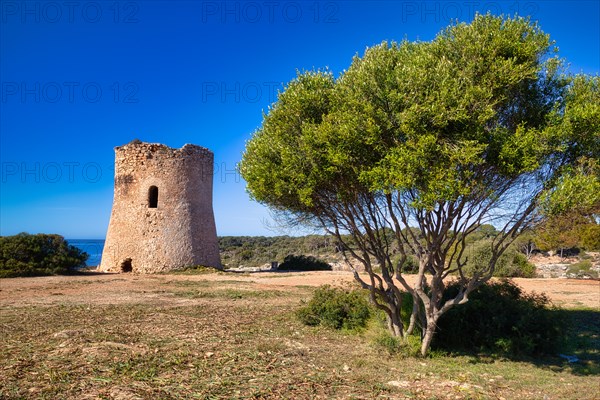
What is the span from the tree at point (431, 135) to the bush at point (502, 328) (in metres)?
1.06

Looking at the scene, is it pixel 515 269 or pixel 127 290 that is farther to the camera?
pixel 515 269

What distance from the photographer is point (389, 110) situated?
Result: 279 inches

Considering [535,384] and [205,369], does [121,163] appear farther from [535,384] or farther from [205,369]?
[535,384]

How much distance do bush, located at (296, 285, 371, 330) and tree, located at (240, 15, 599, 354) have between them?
5.29 feet

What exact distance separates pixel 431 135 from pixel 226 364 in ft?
15.5

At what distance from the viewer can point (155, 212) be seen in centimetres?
2350

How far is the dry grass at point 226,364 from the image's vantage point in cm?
580

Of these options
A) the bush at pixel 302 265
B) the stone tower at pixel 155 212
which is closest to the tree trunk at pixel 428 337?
the stone tower at pixel 155 212

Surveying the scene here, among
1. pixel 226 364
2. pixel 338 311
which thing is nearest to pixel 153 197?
pixel 338 311

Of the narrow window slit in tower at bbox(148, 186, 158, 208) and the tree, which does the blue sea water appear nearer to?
the narrow window slit in tower at bbox(148, 186, 158, 208)

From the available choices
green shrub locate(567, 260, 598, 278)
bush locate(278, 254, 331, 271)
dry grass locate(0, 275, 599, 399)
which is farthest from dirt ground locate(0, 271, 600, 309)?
green shrub locate(567, 260, 598, 278)

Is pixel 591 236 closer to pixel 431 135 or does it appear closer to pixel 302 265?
pixel 302 265

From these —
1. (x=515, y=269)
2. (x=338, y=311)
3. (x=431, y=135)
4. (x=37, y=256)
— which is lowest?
(x=338, y=311)

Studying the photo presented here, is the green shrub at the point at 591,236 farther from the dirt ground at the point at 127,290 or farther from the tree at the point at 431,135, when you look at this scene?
the tree at the point at 431,135
